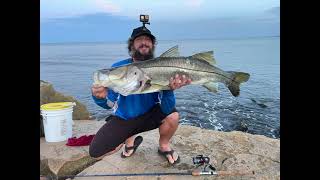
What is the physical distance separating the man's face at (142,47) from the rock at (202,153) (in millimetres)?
624

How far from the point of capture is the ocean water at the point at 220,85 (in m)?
3.53

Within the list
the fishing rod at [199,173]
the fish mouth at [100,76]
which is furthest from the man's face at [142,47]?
the fishing rod at [199,173]

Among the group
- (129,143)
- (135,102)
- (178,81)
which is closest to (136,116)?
(135,102)

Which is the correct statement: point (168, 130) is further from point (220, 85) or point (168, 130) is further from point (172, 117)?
point (220, 85)

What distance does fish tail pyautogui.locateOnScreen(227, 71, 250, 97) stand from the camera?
3.50 metres

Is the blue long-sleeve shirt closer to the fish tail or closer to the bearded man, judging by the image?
the bearded man

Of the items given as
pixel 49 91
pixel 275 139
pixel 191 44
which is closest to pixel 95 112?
pixel 49 91

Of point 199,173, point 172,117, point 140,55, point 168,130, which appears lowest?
point 199,173

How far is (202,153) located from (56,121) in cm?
125

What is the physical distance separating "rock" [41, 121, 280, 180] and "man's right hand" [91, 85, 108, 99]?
27 cm

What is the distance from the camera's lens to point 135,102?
3561 mm

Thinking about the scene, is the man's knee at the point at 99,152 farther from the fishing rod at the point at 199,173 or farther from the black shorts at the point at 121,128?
the fishing rod at the point at 199,173

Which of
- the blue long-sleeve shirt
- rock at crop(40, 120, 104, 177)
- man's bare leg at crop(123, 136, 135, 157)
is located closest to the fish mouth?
the blue long-sleeve shirt

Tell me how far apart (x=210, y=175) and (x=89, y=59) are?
135 cm
